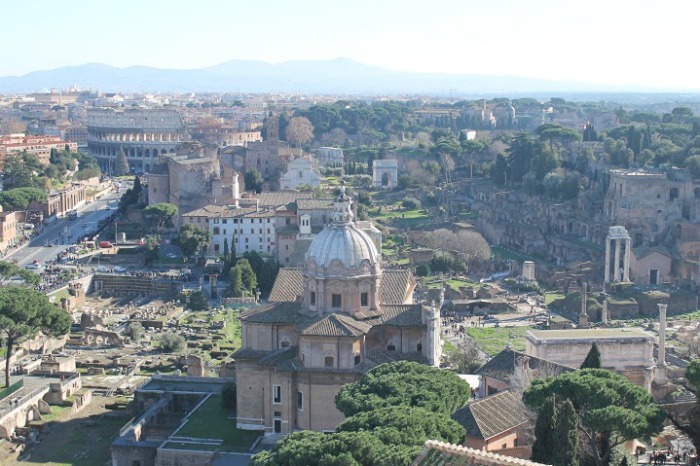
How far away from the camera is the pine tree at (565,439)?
18.0 meters

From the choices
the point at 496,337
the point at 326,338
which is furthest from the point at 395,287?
the point at 496,337

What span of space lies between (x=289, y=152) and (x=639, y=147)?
951 inches

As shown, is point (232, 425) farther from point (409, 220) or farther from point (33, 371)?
point (409, 220)

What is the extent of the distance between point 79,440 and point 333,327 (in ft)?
29.8

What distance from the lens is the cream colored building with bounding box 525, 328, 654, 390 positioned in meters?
28.2

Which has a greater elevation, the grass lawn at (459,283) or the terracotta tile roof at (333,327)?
the terracotta tile roof at (333,327)

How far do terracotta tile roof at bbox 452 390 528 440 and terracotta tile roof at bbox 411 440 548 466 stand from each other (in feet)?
19.1

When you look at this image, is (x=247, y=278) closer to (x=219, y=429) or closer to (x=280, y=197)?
(x=280, y=197)

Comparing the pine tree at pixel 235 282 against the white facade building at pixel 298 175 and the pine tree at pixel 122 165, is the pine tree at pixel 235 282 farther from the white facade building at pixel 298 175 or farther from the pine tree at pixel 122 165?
the pine tree at pixel 122 165

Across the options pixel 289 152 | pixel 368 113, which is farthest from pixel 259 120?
pixel 289 152

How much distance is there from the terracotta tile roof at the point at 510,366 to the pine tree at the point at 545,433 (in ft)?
22.2

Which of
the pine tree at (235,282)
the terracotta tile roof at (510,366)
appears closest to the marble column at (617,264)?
the pine tree at (235,282)

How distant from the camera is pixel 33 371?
111 feet

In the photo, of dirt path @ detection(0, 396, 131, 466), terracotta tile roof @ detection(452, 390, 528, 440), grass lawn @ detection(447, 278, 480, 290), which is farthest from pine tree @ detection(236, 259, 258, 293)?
terracotta tile roof @ detection(452, 390, 528, 440)
